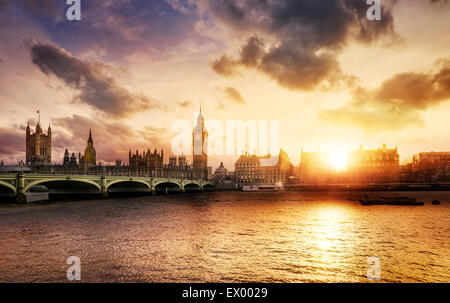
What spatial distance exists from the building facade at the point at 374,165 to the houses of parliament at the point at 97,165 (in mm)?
81458

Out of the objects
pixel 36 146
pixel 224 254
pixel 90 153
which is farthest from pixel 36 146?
pixel 224 254

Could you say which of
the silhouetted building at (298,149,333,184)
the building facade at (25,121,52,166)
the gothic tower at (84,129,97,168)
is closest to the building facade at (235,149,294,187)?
the silhouetted building at (298,149,333,184)

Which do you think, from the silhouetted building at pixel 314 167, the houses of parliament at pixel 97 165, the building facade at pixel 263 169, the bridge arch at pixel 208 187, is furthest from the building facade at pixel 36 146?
the silhouetted building at pixel 314 167

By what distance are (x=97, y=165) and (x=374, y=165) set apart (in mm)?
146645

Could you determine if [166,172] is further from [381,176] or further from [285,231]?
[285,231]

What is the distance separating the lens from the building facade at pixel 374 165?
417 feet

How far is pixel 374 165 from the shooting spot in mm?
132375

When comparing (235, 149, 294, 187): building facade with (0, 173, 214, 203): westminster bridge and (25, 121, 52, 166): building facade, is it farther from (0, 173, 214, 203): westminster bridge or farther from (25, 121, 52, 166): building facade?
→ (25, 121, 52, 166): building facade

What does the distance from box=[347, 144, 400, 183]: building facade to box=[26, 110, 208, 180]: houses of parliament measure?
81458 millimetres

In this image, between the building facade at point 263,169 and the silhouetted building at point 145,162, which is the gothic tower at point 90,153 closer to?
the silhouetted building at point 145,162

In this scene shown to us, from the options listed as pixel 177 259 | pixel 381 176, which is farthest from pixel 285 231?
pixel 381 176

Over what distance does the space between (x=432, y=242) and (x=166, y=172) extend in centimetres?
13632

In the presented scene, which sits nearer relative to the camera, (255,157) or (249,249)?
(249,249)
